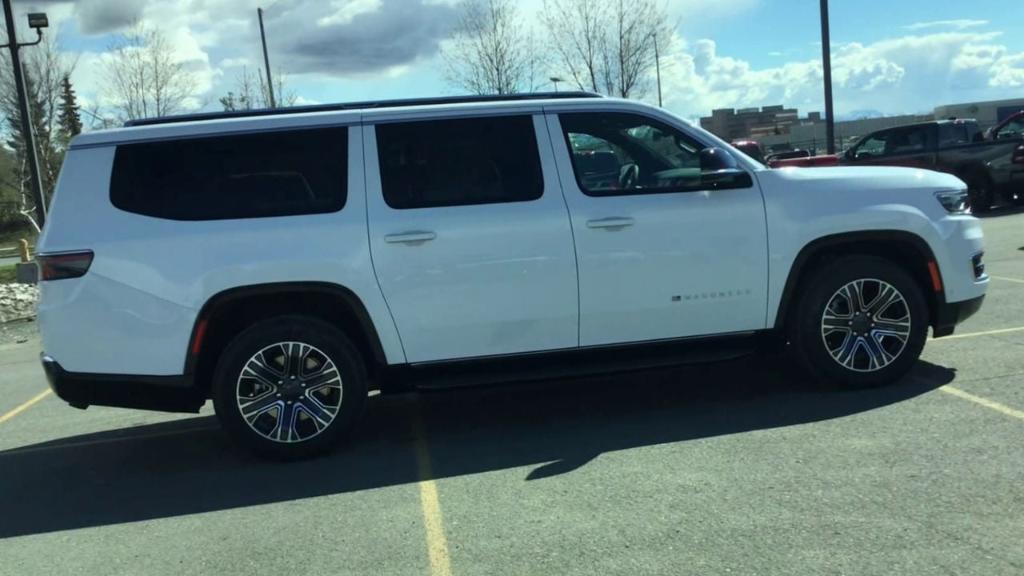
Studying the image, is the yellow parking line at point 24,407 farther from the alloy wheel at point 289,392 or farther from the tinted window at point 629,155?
the tinted window at point 629,155

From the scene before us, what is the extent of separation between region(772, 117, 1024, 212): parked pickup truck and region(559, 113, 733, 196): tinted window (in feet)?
44.1

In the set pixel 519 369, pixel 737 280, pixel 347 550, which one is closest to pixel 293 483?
pixel 347 550

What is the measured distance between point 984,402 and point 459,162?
3541 millimetres

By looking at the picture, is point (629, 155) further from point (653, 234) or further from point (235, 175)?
point (235, 175)

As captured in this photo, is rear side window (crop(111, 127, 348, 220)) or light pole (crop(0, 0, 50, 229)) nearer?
rear side window (crop(111, 127, 348, 220))

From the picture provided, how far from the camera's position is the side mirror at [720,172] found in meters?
5.27

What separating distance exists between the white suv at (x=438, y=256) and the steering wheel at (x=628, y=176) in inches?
0.6

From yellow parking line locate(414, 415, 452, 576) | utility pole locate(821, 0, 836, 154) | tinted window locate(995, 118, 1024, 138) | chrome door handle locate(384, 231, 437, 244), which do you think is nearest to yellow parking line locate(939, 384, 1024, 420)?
yellow parking line locate(414, 415, 452, 576)

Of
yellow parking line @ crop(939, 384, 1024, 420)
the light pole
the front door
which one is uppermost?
the light pole

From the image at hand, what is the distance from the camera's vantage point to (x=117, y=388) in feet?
16.2

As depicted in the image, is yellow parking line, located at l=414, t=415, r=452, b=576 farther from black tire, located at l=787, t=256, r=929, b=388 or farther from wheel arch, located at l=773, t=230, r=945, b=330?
black tire, located at l=787, t=256, r=929, b=388

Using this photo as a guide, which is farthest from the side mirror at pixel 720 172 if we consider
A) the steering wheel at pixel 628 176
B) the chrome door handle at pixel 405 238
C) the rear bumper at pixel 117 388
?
the rear bumper at pixel 117 388

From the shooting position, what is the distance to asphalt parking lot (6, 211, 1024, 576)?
144 inches

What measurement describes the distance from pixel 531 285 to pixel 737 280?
133cm
